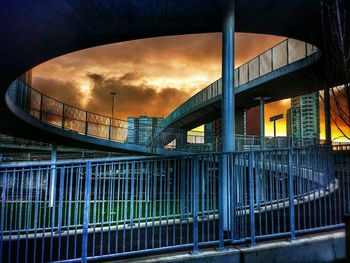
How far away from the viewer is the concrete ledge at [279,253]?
5285mm

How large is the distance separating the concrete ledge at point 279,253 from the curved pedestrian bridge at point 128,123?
35.9ft

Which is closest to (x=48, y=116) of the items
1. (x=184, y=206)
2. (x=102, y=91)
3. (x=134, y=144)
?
(x=134, y=144)

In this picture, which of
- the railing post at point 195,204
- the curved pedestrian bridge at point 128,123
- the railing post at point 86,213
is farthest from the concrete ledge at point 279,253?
the curved pedestrian bridge at point 128,123

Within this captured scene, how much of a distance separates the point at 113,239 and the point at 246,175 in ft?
11.2

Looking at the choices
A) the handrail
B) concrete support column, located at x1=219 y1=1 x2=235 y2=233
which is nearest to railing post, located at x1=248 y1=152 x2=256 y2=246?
concrete support column, located at x1=219 y1=1 x2=235 y2=233

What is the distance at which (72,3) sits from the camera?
8359 mm

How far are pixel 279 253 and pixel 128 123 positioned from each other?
705 inches

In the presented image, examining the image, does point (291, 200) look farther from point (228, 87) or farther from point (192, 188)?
point (228, 87)

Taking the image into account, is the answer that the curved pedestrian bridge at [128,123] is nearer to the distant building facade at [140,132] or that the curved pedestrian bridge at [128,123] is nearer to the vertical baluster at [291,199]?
the distant building facade at [140,132]

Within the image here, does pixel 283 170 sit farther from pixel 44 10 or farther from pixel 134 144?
pixel 134 144

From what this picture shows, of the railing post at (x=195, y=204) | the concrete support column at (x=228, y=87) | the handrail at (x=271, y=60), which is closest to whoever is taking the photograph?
the railing post at (x=195, y=204)

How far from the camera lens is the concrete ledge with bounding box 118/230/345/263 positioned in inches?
208

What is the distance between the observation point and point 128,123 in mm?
22312

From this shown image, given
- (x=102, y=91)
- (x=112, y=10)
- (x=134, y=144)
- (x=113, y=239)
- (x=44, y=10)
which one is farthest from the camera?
(x=102, y=91)
